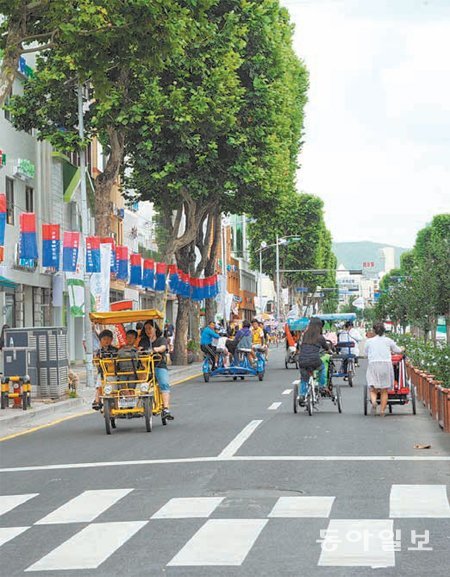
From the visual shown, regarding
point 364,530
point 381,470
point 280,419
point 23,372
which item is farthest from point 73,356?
point 364,530

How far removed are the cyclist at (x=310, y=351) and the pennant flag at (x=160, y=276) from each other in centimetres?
2521

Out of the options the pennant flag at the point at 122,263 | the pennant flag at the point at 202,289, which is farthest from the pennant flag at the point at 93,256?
the pennant flag at the point at 202,289

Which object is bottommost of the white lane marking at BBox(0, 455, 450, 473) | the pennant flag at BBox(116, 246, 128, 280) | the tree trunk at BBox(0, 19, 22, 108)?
the white lane marking at BBox(0, 455, 450, 473)

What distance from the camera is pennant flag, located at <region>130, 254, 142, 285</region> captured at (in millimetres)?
51406

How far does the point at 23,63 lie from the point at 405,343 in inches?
677

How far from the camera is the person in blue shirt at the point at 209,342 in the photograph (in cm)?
3559

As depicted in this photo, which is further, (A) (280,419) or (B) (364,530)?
(A) (280,419)

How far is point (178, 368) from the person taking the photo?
4603 cm

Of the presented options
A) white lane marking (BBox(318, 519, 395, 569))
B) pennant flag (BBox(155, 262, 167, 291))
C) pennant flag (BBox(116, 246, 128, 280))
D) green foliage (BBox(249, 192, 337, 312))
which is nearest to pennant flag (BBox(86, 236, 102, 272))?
pennant flag (BBox(155, 262, 167, 291))

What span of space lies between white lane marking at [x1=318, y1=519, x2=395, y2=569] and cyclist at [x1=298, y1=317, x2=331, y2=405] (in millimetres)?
11599

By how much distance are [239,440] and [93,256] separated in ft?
57.7

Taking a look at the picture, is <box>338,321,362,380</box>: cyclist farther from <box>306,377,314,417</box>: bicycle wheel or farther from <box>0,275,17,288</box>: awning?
<box>306,377,314,417</box>: bicycle wheel

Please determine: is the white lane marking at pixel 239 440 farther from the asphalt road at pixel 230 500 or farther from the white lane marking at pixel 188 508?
the white lane marking at pixel 188 508

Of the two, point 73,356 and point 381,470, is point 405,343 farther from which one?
point 381,470
